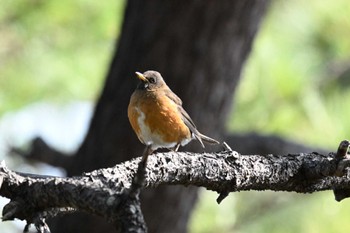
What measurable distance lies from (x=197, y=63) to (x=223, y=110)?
0.38 metres

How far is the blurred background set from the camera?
20.4ft

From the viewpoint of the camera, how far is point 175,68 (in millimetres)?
4508

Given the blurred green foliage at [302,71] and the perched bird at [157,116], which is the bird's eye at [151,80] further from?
the blurred green foliage at [302,71]

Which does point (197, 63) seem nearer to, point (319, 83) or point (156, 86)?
point (156, 86)

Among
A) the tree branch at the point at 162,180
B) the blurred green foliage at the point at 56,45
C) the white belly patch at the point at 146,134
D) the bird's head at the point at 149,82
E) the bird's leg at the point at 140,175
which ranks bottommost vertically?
the blurred green foliage at the point at 56,45

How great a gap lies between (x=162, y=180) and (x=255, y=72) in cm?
451

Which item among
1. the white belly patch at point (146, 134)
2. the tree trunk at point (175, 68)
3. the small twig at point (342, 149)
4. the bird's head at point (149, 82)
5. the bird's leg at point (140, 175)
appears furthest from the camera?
the tree trunk at point (175, 68)

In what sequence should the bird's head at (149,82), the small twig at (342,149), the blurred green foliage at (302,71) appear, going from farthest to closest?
the blurred green foliage at (302,71), the bird's head at (149,82), the small twig at (342,149)

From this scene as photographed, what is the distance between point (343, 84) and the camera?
258 inches

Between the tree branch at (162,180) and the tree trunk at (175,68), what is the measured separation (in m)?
2.29

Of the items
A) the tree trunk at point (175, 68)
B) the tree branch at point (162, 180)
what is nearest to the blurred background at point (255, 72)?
the tree trunk at point (175, 68)

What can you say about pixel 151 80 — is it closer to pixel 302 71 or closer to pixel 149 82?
pixel 149 82

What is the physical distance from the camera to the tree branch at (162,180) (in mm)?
1516

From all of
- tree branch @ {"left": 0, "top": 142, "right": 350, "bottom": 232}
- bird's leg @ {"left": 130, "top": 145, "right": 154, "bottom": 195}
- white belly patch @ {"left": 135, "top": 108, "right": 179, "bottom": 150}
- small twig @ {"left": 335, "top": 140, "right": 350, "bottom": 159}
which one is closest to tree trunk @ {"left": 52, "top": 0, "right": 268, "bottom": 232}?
white belly patch @ {"left": 135, "top": 108, "right": 179, "bottom": 150}
